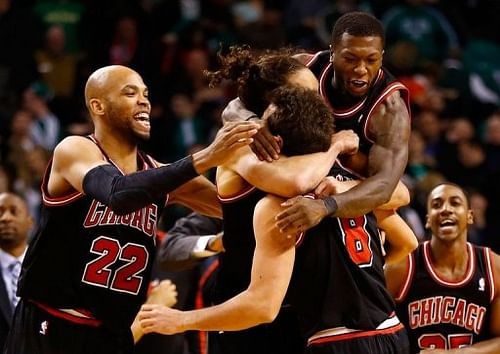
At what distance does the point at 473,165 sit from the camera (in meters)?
10.3

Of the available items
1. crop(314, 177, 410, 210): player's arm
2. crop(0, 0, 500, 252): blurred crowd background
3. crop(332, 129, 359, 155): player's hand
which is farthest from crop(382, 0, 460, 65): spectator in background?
crop(332, 129, 359, 155): player's hand

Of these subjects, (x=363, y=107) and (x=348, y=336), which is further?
(x=363, y=107)

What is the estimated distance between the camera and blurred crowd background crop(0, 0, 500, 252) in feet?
34.3

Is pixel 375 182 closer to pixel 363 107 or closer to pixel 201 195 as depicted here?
pixel 363 107

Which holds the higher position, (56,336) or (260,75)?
(260,75)

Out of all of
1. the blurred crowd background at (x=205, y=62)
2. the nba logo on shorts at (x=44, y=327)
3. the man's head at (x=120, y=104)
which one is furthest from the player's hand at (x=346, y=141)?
the blurred crowd background at (x=205, y=62)

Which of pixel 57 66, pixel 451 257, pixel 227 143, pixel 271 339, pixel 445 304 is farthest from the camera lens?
pixel 57 66

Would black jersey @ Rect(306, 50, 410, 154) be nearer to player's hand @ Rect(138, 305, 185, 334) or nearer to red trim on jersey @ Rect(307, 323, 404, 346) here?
red trim on jersey @ Rect(307, 323, 404, 346)

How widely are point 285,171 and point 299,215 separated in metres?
0.21

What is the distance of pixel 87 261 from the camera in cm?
499

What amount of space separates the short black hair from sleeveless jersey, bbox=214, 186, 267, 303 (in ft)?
2.97

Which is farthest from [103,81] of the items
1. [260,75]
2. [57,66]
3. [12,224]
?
[57,66]

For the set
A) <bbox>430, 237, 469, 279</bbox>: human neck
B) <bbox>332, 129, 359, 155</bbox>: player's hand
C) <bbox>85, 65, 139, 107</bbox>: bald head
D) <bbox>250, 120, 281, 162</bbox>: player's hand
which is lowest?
<bbox>430, 237, 469, 279</bbox>: human neck

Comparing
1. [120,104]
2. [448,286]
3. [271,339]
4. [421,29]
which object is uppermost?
[421,29]
